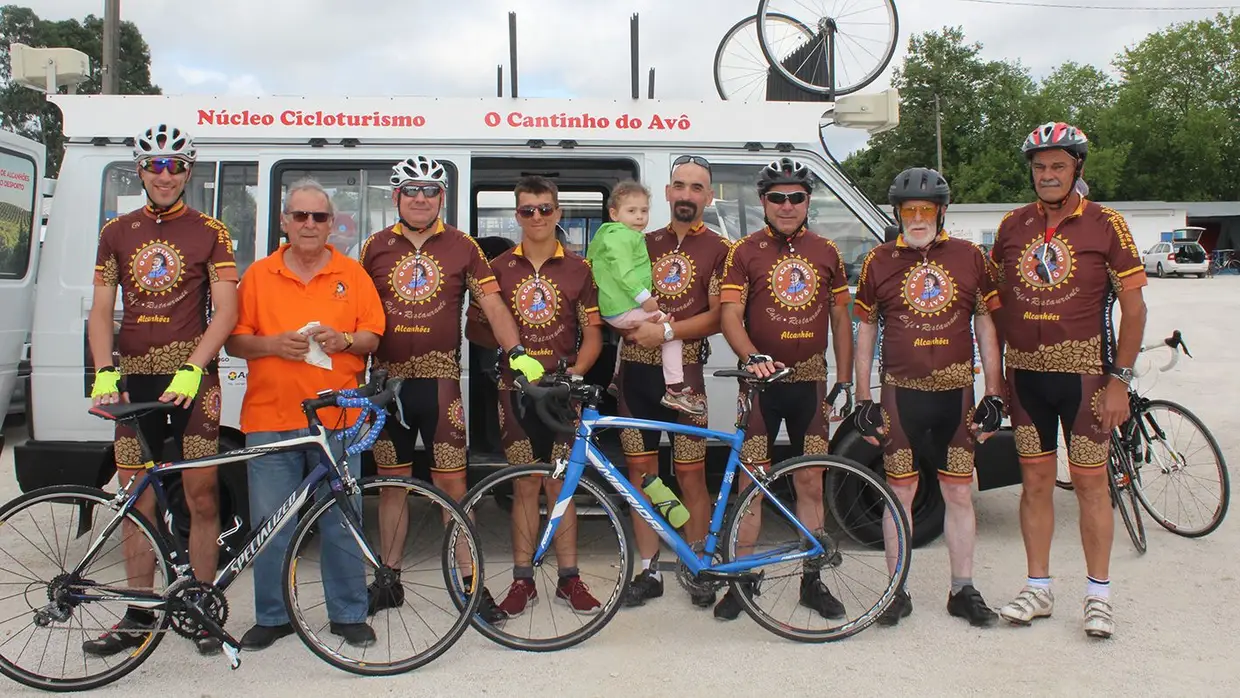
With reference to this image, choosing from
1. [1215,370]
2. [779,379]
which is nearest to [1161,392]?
[1215,370]

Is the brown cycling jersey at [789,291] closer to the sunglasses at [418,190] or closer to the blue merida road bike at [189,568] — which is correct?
the sunglasses at [418,190]

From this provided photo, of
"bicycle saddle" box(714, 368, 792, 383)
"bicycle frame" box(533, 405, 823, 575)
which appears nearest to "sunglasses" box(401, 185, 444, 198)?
"bicycle frame" box(533, 405, 823, 575)

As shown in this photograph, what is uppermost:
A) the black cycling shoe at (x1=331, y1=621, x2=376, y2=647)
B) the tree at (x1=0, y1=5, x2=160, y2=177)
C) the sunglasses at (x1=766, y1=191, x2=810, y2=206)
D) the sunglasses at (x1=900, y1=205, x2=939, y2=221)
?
the tree at (x1=0, y1=5, x2=160, y2=177)

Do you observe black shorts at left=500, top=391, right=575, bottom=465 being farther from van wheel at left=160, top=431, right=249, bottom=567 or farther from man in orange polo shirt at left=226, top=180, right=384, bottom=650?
van wheel at left=160, top=431, right=249, bottom=567

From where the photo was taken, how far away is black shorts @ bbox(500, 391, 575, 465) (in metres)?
3.85

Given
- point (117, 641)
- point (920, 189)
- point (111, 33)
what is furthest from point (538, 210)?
point (111, 33)

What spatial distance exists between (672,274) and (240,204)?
2341mm

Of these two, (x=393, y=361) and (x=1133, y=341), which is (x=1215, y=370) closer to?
(x=1133, y=341)

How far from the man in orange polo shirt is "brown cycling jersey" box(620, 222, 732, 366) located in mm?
1234

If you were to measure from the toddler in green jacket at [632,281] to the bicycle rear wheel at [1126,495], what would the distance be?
247 cm

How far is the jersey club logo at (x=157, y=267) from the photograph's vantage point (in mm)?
3535

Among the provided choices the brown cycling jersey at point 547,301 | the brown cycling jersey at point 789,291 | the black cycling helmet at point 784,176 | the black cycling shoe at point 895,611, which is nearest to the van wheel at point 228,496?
the brown cycling jersey at point 547,301

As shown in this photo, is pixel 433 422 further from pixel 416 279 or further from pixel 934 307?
pixel 934 307

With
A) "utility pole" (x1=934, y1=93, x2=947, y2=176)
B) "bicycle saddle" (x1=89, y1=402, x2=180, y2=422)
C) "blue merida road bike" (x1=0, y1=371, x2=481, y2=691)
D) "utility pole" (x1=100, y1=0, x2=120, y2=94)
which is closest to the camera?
"bicycle saddle" (x1=89, y1=402, x2=180, y2=422)
